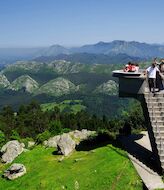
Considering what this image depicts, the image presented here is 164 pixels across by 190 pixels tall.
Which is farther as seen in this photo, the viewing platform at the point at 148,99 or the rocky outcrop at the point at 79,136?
the rocky outcrop at the point at 79,136

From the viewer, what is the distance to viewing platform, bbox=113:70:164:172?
24.2m

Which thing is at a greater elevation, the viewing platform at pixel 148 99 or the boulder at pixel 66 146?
the viewing platform at pixel 148 99

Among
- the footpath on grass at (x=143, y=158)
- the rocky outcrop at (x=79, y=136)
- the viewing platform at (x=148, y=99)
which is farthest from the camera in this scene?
the rocky outcrop at (x=79, y=136)

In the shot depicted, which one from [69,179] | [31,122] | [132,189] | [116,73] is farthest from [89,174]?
[31,122]

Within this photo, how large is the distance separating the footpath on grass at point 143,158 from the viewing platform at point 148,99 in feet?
3.29

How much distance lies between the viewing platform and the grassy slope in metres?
2.51

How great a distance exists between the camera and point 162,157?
23.1 m

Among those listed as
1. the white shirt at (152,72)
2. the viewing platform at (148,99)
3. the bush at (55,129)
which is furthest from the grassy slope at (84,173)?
the bush at (55,129)

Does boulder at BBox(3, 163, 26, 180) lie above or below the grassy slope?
below

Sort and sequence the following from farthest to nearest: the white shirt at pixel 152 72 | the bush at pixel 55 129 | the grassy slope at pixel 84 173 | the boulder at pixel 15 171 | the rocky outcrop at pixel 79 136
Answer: the bush at pixel 55 129 → the rocky outcrop at pixel 79 136 → the boulder at pixel 15 171 → the white shirt at pixel 152 72 → the grassy slope at pixel 84 173

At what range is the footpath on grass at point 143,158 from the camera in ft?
72.2

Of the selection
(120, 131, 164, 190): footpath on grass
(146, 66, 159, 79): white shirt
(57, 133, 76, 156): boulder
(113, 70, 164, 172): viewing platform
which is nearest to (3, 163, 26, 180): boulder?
(57, 133, 76, 156): boulder

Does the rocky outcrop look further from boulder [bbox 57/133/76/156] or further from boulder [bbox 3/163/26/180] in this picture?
boulder [bbox 3/163/26/180]

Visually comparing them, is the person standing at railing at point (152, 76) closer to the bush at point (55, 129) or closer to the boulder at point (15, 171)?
the boulder at point (15, 171)
